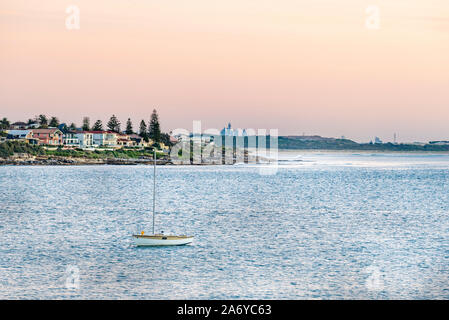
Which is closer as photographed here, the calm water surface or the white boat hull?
the calm water surface

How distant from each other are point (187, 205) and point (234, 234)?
94.6ft

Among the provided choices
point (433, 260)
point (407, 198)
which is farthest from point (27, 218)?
point (407, 198)

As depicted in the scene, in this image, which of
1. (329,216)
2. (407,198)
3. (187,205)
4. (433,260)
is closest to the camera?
(433,260)

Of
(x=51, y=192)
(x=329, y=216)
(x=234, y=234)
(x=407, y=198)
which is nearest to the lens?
(x=234, y=234)

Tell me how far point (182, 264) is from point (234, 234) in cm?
1401

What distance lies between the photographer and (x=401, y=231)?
53.3 m

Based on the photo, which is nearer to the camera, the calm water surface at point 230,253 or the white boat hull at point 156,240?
the calm water surface at point 230,253

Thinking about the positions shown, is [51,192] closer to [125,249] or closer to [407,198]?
[407,198]

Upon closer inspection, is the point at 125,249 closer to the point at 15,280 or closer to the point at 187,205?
the point at 15,280

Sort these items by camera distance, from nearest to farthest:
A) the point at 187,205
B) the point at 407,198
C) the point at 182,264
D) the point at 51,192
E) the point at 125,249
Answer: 1. the point at 182,264
2. the point at 125,249
3. the point at 187,205
4. the point at 407,198
5. the point at 51,192

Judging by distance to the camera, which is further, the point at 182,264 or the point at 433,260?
the point at 433,260
